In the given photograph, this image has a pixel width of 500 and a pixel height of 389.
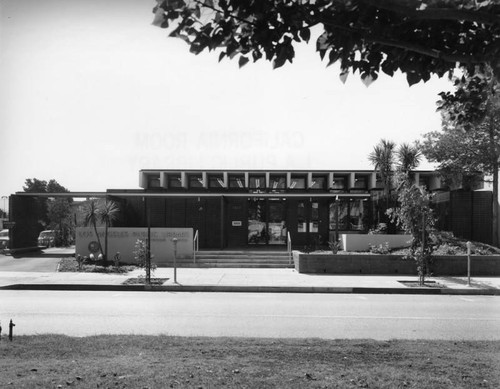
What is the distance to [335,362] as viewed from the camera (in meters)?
5.30

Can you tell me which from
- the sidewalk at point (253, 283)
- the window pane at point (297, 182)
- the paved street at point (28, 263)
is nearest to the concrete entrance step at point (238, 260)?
the sidewalk at point (253, 283)

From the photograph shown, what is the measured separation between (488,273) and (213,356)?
51.7 feet

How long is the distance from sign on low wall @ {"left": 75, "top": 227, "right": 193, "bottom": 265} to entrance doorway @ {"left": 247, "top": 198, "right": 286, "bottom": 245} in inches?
225

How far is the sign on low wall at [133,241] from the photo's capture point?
2191 cm

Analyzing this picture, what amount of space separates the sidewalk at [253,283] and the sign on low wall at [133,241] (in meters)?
3.21

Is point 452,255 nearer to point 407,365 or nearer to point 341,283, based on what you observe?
point 341,283

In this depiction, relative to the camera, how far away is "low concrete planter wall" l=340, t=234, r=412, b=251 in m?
21.6

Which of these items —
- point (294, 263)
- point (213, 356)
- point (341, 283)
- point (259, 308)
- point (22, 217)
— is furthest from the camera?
point (22, 217)

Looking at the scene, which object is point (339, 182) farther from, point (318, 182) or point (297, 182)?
point (297, 182)

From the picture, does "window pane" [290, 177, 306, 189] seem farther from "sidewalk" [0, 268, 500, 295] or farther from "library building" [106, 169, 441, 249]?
"sidewalk" [0, 268, 500, 295]

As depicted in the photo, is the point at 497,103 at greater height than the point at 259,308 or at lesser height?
greater

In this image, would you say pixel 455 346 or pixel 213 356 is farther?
pixel 455 346

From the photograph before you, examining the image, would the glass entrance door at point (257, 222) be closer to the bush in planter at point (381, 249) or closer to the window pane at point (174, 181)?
the bush in planter at point (381, 249)

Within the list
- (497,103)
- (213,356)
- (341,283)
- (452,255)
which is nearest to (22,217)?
(341,283)
